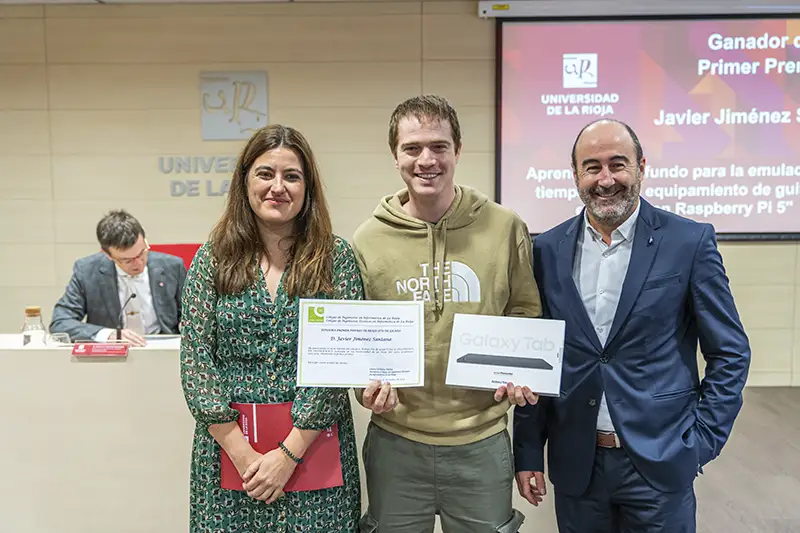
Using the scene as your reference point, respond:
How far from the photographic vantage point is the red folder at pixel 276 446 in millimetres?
1470

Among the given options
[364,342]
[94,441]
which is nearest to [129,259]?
[94,441]

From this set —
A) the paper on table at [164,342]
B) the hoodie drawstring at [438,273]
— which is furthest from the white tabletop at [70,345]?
the hoodie drawstring at [438,273]

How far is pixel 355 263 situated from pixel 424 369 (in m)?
0.32

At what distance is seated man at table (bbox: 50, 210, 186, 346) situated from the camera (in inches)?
117

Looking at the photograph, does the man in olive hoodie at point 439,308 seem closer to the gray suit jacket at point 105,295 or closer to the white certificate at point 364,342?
the white certificate at point 364,342

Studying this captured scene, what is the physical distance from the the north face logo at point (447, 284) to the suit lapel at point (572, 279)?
226 millimetres

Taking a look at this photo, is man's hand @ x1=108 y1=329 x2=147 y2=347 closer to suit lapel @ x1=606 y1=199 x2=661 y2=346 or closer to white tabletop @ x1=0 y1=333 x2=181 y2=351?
white tabletop @ x1=0 y1=333 x2=181 y2=351

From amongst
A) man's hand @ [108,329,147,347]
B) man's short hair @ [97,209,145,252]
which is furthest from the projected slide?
man's hand @ [108,329,147,347]

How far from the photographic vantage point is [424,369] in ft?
5.09

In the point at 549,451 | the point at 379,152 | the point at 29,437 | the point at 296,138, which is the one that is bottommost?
the point at 29,437

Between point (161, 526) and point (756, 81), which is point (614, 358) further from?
point (756, 81)

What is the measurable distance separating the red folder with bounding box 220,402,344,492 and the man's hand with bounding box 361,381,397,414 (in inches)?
5.7

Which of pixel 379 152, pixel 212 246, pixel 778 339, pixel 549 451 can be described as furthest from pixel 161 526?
pixel 778 339

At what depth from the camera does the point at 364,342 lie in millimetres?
1457
